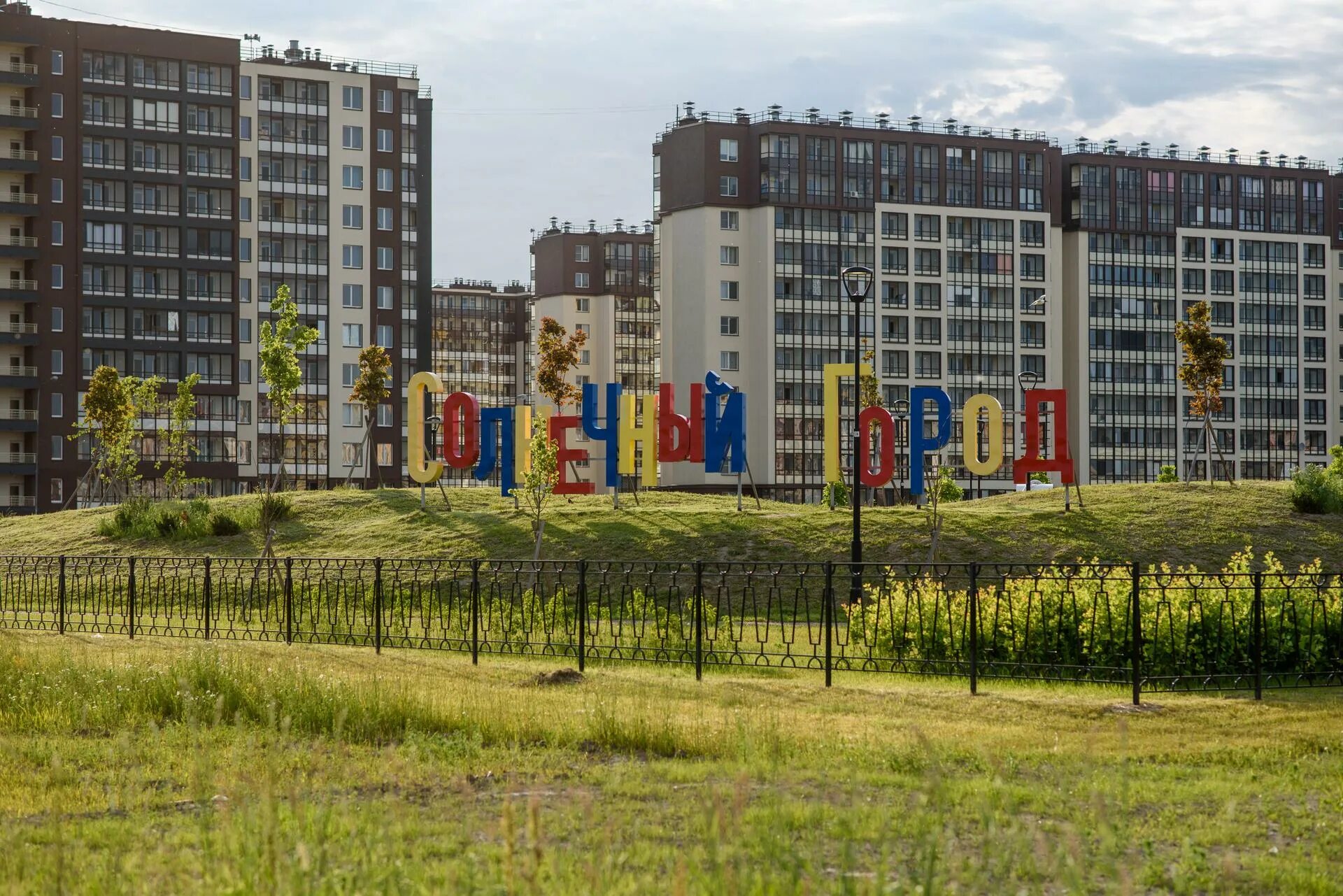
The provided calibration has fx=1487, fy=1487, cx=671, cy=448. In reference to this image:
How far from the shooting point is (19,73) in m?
82.4

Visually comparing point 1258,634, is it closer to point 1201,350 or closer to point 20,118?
point 1201,350

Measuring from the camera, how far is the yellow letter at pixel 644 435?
41.2 m

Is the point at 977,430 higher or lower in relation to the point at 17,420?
lower

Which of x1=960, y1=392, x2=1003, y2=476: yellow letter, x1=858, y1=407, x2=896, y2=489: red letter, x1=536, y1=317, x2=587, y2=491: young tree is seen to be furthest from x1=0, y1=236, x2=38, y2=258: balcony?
x1=960, y1=392, x2=1003, y2=476: yellow letter

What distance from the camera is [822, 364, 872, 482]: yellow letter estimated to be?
4000 centimetres

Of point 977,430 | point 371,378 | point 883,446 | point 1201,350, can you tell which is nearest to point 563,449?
point 883,446

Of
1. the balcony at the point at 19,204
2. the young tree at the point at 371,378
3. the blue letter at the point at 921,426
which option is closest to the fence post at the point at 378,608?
the blue letter at the point at 921,426

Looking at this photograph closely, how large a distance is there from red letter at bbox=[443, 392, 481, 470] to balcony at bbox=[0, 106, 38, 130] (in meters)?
51.2

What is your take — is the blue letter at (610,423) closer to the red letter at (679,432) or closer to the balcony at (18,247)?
the red letter at (679,432)

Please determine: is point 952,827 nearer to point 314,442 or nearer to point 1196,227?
point 314,442

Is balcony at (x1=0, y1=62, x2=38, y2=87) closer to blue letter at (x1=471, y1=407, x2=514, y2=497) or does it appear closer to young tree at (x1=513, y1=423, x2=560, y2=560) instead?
blue letter at (x1=471, y1=407, x2=514, y2=497)

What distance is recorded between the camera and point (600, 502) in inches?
1687

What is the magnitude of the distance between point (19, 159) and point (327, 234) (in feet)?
61.9

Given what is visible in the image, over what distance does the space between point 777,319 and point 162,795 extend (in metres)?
88.1
